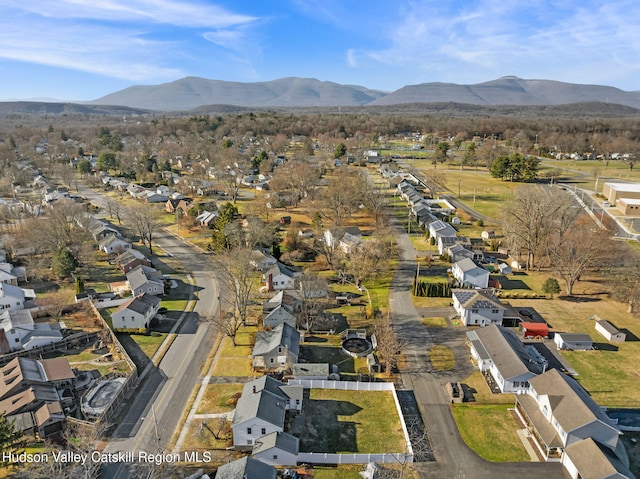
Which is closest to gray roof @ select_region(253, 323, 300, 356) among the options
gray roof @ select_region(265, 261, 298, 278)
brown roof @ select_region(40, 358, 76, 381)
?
gray roof @ select_region(265, 261, 298, 278)

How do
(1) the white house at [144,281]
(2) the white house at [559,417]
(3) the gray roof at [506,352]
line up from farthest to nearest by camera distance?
(1) the white house at [144,281] < (3) the gray roof at [506,352] < (2) the white house at [559,417]

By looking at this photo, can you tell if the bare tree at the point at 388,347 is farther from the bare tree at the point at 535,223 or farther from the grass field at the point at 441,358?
the bare tree at the point at 535,223

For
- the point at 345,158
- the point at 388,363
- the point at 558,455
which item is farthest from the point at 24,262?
the point at 345,158

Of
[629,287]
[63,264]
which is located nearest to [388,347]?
[629,287]

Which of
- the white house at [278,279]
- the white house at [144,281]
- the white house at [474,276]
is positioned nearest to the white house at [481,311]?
the white house at [474,276]

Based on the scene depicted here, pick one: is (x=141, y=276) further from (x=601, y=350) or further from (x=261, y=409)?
(x=601, y=350)

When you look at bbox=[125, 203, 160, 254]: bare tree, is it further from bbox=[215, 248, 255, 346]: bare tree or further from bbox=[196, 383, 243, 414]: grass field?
bbox=[196, 383, 243, 414]: grass field
